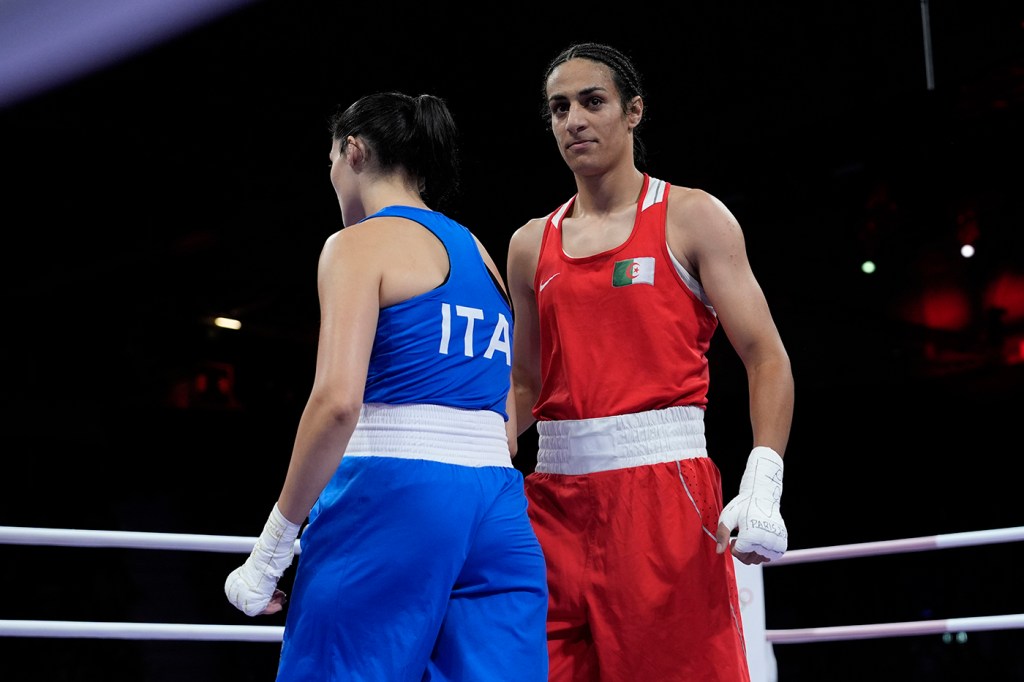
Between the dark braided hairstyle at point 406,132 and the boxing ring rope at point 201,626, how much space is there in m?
0.76

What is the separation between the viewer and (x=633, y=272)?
5.99 ft

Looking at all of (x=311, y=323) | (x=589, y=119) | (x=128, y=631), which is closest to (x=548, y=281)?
(x=589, y=119)

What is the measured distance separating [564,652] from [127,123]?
553 centimetres

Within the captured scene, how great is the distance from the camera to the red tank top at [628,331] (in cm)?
179

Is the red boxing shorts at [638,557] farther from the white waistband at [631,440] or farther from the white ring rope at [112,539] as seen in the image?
the white ring rope at [112,539]

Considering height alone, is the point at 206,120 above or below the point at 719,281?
above

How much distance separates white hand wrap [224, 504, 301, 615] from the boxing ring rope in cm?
51

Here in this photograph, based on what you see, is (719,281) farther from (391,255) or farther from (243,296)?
(243,296)

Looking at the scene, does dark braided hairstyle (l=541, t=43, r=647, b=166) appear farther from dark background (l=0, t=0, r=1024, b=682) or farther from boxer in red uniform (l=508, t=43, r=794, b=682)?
dark background (l=0, t=0, r=1024, b=682)

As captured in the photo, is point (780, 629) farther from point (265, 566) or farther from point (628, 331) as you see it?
point (265, 566)

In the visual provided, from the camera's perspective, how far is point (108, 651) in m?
8.01

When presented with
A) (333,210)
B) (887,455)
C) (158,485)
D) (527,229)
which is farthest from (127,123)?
(887,455)

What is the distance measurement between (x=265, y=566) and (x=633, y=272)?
2.63 feet

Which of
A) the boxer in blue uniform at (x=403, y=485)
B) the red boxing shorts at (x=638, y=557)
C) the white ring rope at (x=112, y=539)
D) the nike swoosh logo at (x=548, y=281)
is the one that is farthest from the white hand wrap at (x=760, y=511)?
the white ring rope at (x=112, y=539)
